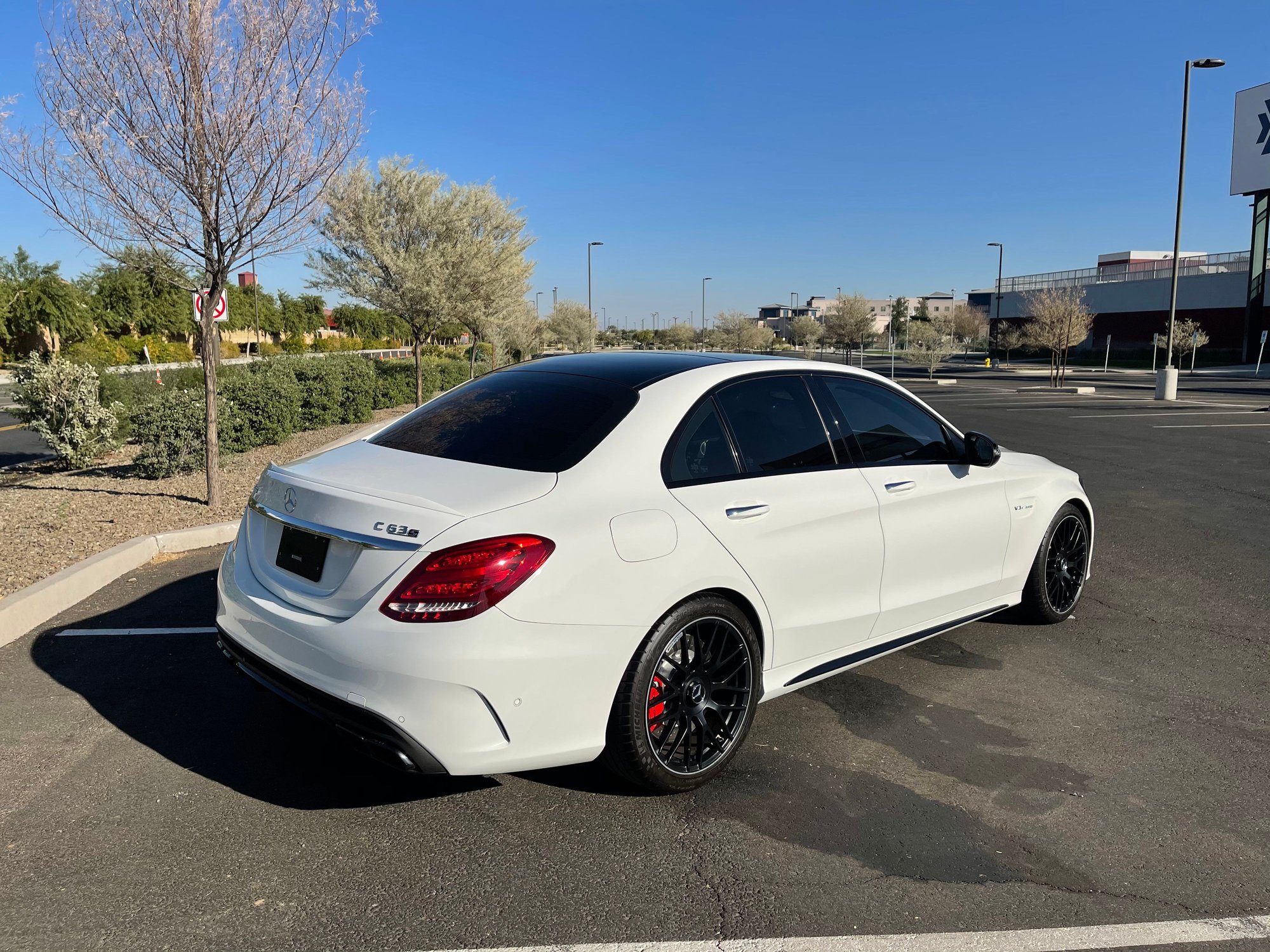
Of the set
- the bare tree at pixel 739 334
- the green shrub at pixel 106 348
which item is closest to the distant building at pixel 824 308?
the bare tree at pixel 739 334

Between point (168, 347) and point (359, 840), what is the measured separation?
184 feet

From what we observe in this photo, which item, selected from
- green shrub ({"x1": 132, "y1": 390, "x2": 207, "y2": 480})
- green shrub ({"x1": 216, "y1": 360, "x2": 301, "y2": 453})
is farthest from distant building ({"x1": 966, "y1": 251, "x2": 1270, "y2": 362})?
green shrub ({"x1": 132, "y1": 390, "x2": 207, "y2": 480})

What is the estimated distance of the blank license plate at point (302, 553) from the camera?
3232 mm

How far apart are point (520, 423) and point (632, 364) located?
2.38 ft

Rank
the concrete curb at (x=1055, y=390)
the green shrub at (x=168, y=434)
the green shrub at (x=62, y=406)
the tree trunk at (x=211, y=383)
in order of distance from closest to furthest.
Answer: the tree trunk at (x=211, y=383) → the green shrub at (x=168, y=434) → the green shrub at (x=62, y=406) → the concrete curb at (x=1055, y=390)

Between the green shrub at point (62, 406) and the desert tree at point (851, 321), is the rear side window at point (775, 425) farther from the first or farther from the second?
the desert tree at point (851, 321)

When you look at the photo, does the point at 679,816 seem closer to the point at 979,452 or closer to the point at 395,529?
the point at 395,529

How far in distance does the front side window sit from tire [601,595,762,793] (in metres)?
1.30

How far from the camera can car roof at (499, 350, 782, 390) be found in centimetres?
400

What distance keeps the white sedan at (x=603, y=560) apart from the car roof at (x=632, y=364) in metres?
0.02

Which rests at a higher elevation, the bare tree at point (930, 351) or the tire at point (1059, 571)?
the bare tree at point (930, 351)

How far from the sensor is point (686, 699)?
3459 mm

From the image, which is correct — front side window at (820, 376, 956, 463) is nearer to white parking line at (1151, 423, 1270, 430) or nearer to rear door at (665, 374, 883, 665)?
rear door at (665, 374, 883, 665)

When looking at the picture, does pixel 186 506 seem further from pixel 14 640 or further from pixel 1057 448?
pixel 1057 448
